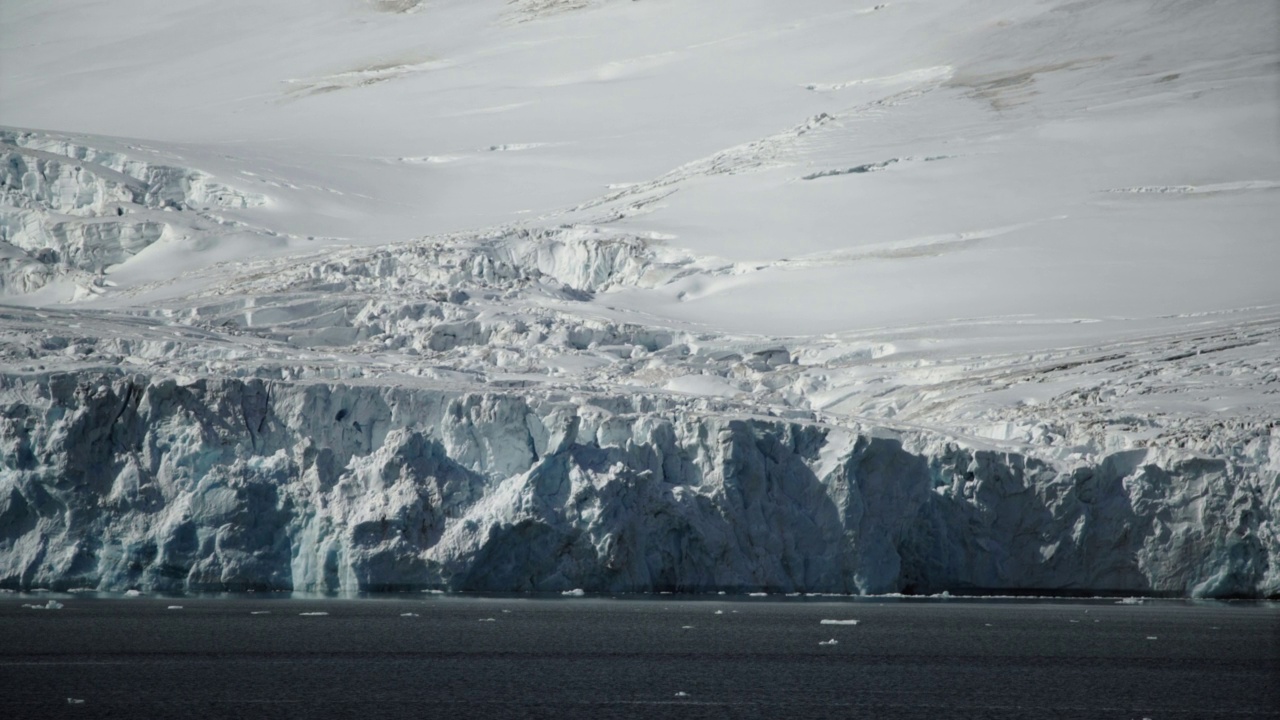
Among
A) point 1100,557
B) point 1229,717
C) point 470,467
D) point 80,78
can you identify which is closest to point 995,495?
point 1100,557

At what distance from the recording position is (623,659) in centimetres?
2148

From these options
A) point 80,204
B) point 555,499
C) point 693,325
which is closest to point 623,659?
point 555,499

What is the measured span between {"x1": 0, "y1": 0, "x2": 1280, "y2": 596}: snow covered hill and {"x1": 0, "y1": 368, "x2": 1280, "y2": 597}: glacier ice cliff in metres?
0.07

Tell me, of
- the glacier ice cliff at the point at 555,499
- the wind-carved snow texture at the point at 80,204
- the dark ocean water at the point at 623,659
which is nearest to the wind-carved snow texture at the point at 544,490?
the glacier ice cliff at the point at 555,499

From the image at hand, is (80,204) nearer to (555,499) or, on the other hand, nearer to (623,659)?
(555,499)

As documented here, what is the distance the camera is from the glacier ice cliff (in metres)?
26.6

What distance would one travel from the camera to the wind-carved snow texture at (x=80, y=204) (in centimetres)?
4703

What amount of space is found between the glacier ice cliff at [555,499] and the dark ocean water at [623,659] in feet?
2.31

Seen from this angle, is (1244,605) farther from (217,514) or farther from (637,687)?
(217,514)

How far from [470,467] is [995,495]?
9.87m

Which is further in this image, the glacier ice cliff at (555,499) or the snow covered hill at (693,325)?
the snow covered hill at (693,325)

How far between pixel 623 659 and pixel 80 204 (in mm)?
36146

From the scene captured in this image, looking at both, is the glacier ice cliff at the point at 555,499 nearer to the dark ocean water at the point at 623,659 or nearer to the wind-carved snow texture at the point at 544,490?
the wind-carved snow texture at the point at 544,490

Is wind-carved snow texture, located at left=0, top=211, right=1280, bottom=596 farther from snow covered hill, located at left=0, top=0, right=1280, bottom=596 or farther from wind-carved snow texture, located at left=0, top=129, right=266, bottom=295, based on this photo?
wind-carved snow texture, located at left=0, top=129, right=266, bottom=295
